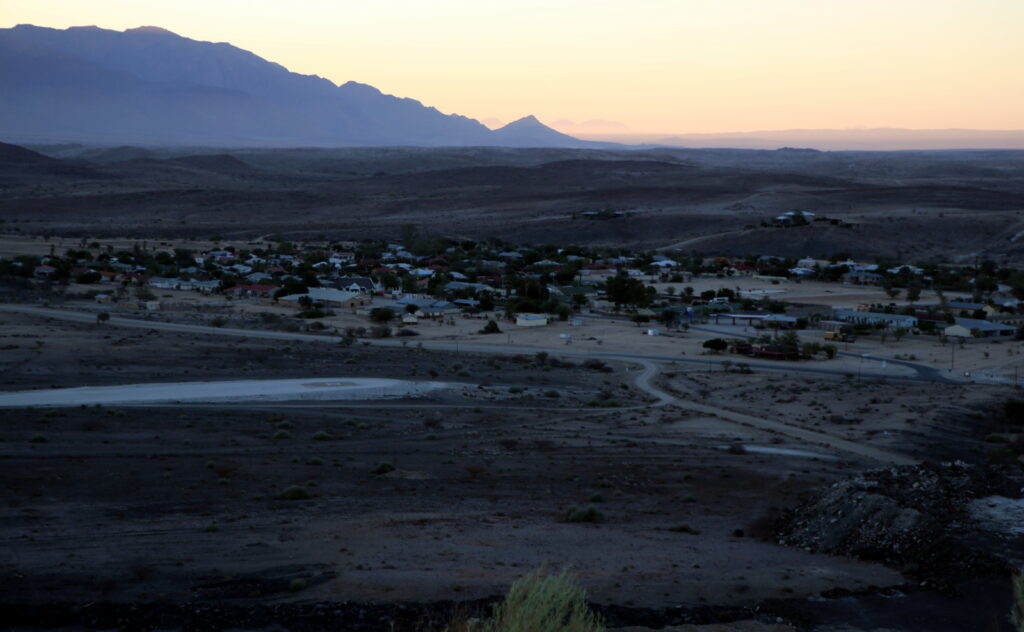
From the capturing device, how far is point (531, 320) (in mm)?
50344

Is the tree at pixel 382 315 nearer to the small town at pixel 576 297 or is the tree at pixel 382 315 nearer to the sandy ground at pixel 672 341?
the small town at pixel 576 297

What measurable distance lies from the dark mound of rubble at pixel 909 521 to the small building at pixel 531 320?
30261mm

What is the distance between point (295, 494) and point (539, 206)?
114 meters

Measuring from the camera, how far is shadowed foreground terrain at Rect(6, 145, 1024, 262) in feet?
317

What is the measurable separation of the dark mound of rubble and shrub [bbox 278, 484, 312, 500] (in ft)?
27.2

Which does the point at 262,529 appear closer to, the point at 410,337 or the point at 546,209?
the point at 410,337

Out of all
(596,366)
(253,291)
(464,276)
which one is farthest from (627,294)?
(253,291)

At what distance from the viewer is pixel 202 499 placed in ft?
58.4

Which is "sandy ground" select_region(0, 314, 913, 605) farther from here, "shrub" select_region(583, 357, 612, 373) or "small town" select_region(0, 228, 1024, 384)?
"small town" select_region(0, 228, 1024, 384)

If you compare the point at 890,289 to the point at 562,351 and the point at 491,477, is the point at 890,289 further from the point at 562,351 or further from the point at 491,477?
the point at 491,477

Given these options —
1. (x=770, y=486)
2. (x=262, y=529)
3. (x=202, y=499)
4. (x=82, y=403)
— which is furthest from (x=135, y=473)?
(x=770, y=486)

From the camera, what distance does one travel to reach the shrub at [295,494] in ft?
59.7

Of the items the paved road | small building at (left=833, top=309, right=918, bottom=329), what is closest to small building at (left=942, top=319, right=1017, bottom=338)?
small building at (left=833, top=309, right=918, bottom=329)

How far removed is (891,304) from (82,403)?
43495 mm
